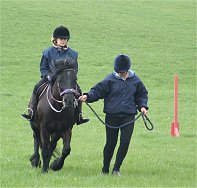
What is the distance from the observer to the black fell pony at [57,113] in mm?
10297

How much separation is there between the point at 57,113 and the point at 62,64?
2.86 ft

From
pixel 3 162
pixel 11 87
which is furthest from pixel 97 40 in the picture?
pixel 3 162

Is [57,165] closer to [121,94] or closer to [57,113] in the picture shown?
[57,113]

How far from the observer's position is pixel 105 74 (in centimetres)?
3048

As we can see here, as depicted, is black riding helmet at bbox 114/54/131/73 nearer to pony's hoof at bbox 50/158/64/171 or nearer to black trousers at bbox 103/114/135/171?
black trousers at bbox 103/114/135/171

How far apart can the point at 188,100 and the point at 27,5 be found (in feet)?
93.7

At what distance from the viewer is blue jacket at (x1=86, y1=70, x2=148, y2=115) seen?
10.6 metres

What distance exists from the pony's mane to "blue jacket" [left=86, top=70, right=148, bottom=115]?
66cm

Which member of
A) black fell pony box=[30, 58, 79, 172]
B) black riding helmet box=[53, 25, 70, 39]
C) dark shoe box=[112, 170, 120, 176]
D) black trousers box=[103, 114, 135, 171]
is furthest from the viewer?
black riding helmet box=[53, 25, 70, 39]

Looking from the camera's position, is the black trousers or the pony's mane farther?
the black trousers

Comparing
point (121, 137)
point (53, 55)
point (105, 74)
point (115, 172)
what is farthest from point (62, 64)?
point (105, 74)

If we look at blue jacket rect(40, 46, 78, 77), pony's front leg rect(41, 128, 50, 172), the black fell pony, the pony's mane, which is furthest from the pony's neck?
pony's front leg rect(41, 128, 50, 172)

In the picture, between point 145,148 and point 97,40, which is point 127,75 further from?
point 97,40

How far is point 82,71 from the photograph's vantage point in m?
31.1
